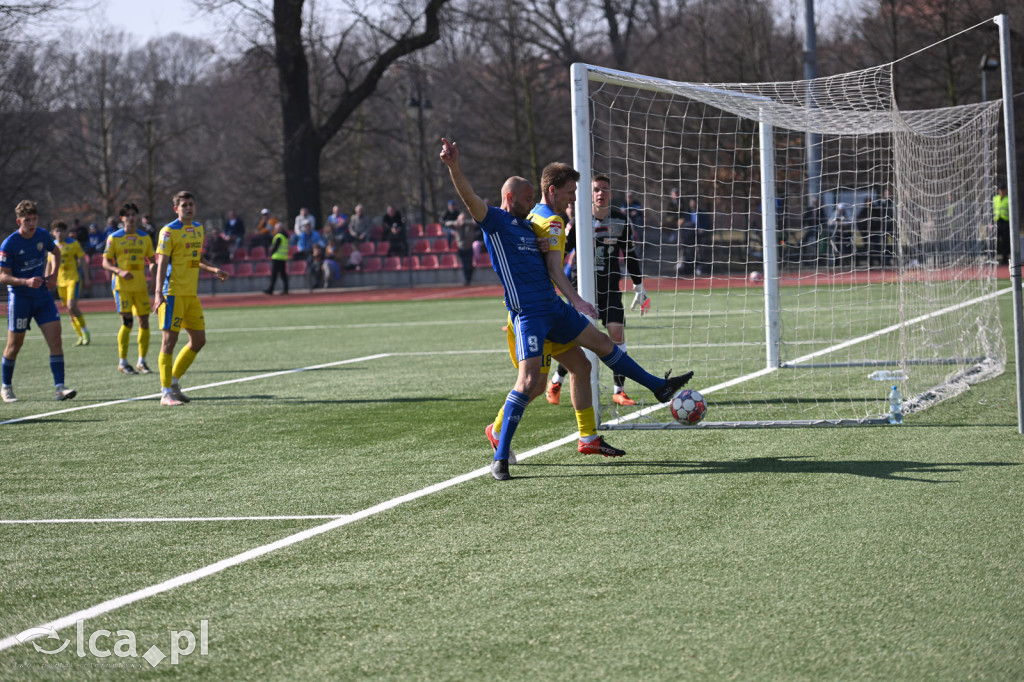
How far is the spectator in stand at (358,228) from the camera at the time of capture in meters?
35.0

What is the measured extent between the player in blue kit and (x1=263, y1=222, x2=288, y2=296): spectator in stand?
19047 millimetres

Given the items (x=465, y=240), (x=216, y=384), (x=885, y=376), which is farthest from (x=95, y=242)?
(x=885, y=376)

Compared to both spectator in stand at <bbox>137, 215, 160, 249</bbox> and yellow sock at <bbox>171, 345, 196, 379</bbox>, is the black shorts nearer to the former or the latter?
yellow sock at <bbox>171, 345, 196, 379</bbox>

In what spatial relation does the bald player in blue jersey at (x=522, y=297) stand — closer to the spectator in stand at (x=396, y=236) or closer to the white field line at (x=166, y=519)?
the white field line at (x=166, y=519)

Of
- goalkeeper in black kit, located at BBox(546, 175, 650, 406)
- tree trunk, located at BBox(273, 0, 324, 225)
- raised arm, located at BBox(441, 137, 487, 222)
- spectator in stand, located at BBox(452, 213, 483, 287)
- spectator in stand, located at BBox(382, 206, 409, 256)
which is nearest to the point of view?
raised arm, located at BBox(441, 137, 487, 222)

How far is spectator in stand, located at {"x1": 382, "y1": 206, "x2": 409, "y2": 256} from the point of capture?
1359 inches

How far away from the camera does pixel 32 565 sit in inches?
196

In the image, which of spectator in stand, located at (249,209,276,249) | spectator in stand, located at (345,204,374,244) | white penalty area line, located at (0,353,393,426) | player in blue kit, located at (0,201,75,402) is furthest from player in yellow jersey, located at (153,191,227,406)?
spectator in stand, located at (249,209,276,249)

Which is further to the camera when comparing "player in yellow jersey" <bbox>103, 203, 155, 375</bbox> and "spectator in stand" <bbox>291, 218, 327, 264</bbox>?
"spectator in stand" <bbox>291, 218, 327, 264</bbox>

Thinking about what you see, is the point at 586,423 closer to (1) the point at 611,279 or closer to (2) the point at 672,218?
(1) the point at 611,279

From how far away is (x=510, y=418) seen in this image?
6.61 m

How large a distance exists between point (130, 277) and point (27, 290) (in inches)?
109

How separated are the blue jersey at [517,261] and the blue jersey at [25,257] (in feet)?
22.9

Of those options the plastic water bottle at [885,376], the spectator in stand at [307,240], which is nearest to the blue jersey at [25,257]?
the plastic water bottle at [885,376]
